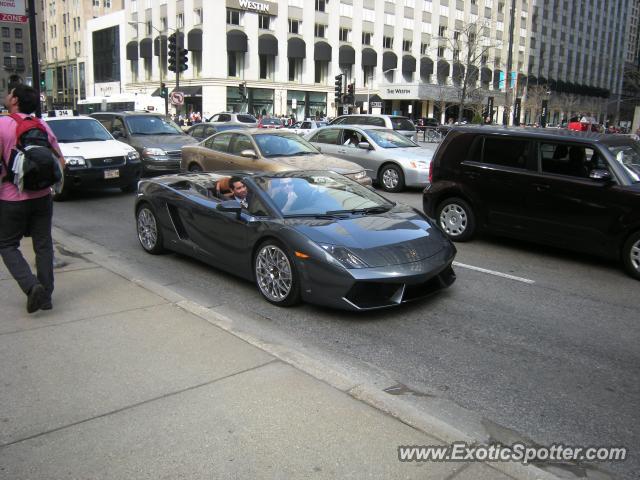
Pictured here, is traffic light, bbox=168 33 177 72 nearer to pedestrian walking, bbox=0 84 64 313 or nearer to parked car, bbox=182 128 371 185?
parked car, bbox=182 128 371 185

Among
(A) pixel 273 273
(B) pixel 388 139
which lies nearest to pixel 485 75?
(B) pixel 388 139

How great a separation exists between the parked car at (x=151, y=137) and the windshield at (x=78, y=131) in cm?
112

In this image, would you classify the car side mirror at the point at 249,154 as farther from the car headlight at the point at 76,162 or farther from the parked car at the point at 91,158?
the car headlight at the point at 76,162

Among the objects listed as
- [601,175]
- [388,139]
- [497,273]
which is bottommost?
[497,273]

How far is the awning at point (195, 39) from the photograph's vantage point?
5562cm

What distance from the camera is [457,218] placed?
29.6 feet

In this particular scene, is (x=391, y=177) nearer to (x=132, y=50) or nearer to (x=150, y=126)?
(x=150, y=126)

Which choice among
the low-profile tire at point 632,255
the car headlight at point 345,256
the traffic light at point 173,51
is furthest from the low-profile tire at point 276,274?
the traffic light at point 173,51

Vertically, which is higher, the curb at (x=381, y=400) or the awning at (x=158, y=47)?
the awning at (x=158, y=47)

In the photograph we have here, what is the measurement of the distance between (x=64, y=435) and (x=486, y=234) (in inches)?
298

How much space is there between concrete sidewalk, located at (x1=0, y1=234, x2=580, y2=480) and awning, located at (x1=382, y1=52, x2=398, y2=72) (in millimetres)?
66949

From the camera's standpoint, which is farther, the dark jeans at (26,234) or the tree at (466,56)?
the tree at (466,56)

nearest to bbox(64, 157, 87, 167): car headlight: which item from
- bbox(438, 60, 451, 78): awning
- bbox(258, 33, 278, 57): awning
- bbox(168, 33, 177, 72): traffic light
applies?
bbox(168, 33, 177, 72): traffic light

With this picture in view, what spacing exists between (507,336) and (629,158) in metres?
3.86
